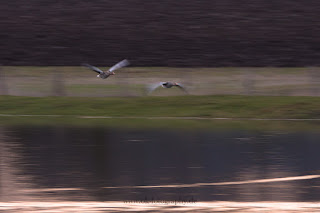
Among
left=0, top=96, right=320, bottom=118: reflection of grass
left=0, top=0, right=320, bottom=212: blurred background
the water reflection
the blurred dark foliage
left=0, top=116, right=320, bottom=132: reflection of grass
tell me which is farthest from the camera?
the blurred dark foliage

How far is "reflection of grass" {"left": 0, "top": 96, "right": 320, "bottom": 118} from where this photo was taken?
2477cm

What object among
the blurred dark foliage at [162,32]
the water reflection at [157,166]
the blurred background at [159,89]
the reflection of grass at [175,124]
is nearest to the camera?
A: the water reflection at [157,166]

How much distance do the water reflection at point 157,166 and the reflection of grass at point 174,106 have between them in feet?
19.8

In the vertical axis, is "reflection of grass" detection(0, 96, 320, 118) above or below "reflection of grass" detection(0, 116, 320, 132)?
above

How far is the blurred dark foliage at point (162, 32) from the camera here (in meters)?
41.2

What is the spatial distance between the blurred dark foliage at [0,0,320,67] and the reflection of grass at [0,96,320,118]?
38.6 ft

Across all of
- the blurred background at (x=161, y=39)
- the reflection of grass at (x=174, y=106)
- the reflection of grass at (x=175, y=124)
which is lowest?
the reflection of grass at (x=175, y=124)

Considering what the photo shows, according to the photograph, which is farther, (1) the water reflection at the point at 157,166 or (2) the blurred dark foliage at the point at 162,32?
(2) the blurred dark foliage at the point at 162,32

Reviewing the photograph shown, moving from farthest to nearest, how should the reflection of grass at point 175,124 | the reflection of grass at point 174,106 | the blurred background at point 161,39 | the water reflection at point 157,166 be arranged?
1. the blurred background at point 161,39
2. the reflection of grass at point 174,106
3. the reflection of grass at point 175,124
4. the water reflection at point 157,166

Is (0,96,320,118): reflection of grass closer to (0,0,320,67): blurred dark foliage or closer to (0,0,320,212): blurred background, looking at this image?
(0,0,320,212): blurred background

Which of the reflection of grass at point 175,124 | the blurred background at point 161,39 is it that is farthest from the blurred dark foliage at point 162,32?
the reflection of grass at point 175,124

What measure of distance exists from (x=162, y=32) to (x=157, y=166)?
3287 cm

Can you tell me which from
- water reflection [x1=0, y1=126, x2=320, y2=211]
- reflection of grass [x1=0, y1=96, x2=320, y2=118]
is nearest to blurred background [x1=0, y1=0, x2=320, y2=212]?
water reflection [x1=0, y1=126, x2=320, y2=211]

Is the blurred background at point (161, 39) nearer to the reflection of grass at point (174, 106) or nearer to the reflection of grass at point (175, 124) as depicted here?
the reflection of grass at point (174, 106)
